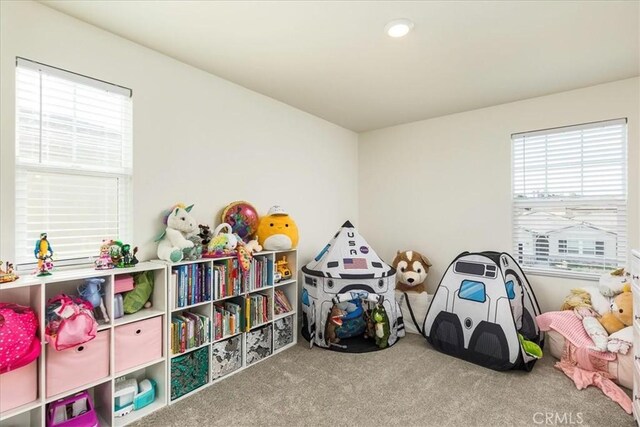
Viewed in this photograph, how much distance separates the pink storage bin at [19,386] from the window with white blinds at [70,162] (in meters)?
0.57

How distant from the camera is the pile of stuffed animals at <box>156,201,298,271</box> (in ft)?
7.38

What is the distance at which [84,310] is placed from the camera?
1.73 metres

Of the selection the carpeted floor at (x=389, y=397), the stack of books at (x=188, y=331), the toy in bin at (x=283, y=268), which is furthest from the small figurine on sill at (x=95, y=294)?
the toy in bin at (x=283, y=268)

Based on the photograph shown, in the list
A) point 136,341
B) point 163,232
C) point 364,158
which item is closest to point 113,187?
point 163,232

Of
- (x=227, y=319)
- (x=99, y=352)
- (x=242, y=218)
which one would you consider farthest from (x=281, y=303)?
(x=99, y=352)

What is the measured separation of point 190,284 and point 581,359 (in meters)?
2.93

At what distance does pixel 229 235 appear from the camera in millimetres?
2514

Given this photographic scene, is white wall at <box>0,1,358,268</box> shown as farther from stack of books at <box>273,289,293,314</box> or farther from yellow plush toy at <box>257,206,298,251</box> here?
stack of books at <box>273,289,293,314</box>

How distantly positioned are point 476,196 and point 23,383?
150 inches

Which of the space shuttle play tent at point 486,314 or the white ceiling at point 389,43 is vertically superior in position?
the white ceiling at point 389,43

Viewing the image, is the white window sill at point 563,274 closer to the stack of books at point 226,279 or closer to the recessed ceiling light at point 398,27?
the recessed ceiling light at point 398,27

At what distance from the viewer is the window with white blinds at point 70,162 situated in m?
1.82

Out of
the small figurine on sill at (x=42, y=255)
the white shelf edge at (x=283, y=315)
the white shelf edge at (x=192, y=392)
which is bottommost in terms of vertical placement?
the white shelf edge at (x=192, y=392)

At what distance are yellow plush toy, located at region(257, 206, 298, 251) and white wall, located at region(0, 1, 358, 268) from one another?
0.20 m
